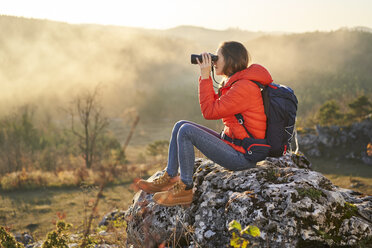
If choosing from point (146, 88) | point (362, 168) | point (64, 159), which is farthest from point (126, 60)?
point (362, 168)

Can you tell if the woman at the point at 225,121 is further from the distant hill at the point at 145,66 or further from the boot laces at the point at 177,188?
the distant hill at the point at 145,66

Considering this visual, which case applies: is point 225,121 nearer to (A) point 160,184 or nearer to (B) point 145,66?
(A) point 160,184

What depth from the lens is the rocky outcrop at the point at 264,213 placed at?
7.93 feet

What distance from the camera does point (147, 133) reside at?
3161 cm

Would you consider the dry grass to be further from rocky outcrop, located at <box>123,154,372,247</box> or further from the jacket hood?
the jacket hood

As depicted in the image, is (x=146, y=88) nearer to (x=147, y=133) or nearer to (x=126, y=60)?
(x=126, y=60)

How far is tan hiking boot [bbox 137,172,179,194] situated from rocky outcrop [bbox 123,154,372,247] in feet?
0.48

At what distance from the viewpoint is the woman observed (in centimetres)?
297

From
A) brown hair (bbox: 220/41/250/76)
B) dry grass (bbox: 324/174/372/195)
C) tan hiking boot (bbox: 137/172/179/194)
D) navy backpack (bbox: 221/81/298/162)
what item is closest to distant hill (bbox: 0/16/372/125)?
dry grass (bbox: 324/174/372/195)

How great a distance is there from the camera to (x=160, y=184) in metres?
3.43

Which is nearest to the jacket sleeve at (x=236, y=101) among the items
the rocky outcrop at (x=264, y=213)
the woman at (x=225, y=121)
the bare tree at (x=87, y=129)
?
the woman at (x=225, y=121)

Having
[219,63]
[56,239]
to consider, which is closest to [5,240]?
[56,239]

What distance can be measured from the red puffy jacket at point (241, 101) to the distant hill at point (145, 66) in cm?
1776

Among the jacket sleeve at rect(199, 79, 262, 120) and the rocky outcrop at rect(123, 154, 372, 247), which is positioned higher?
the jacket sleeve at rect(199, 79, 262, 120)
